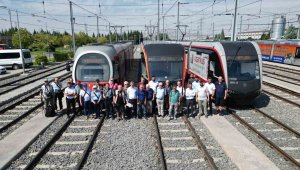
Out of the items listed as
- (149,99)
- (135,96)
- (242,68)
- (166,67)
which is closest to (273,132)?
(242,68)

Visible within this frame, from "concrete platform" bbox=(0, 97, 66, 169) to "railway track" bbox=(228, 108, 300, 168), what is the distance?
28.1 ft

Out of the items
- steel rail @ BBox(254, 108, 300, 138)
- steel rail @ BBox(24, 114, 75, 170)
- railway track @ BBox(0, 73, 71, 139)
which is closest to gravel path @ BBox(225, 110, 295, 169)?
steel rail @ BBox(254, 108, 300, 138)

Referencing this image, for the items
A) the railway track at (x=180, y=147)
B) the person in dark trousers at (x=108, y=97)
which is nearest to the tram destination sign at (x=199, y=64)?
the railway track at (x=180, y=147)

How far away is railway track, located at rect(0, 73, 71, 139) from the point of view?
9969mm

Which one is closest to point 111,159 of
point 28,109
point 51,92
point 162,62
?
point 51,92

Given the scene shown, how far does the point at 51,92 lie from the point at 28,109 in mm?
2830

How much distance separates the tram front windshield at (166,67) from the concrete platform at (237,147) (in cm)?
288

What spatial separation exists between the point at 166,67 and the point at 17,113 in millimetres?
8093

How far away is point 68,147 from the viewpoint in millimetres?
8195

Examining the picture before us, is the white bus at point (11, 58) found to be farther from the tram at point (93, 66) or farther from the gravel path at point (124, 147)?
the gravel path at point (124, 147)

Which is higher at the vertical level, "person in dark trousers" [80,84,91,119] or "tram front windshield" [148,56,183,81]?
"tram front windshield" [148,56,183,81]

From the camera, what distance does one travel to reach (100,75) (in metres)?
12.3

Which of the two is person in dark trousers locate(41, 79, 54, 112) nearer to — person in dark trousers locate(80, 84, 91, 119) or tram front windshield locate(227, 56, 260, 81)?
person in dark trousers locate(80, 84, 91, 119)

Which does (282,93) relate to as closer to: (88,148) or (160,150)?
(160,150)
